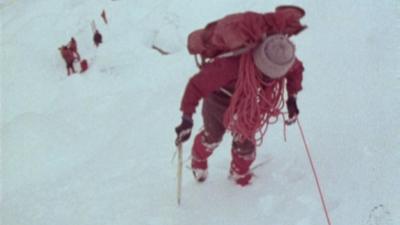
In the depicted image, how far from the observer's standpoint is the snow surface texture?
3.27 metres

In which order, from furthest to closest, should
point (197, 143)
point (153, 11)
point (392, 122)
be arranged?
point (153, 11) < point (392, 122) < point (197, 143)

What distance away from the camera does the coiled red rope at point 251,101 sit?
2.68 metres

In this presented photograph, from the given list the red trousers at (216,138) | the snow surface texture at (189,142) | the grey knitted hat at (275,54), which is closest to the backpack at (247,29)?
the grey knitted hat at (275,54)

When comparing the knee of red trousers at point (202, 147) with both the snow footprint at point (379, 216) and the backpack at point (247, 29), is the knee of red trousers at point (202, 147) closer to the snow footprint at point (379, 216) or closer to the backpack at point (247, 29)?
the backpack at point (247, 29)

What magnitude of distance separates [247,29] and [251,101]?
0.48 meters

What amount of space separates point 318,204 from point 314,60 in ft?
7.08

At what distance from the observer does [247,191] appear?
11.3 ft

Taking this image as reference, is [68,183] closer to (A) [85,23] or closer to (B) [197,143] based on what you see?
(B) [197,143]

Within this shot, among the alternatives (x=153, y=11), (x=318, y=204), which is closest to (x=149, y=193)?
(x=318, y=204)

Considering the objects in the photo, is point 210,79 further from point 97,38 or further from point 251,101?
point 97,38

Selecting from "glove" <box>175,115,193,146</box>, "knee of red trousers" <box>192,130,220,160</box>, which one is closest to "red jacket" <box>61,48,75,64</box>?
"knee of red trousers" <box>192,130,220,160</box>

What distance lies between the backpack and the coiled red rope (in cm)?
13

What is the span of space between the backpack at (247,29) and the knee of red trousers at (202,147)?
2.59ft

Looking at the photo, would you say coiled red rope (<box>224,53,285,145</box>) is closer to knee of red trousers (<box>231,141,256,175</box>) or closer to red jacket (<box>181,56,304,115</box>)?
red jacket (<box>181,56,304,115</box>)
